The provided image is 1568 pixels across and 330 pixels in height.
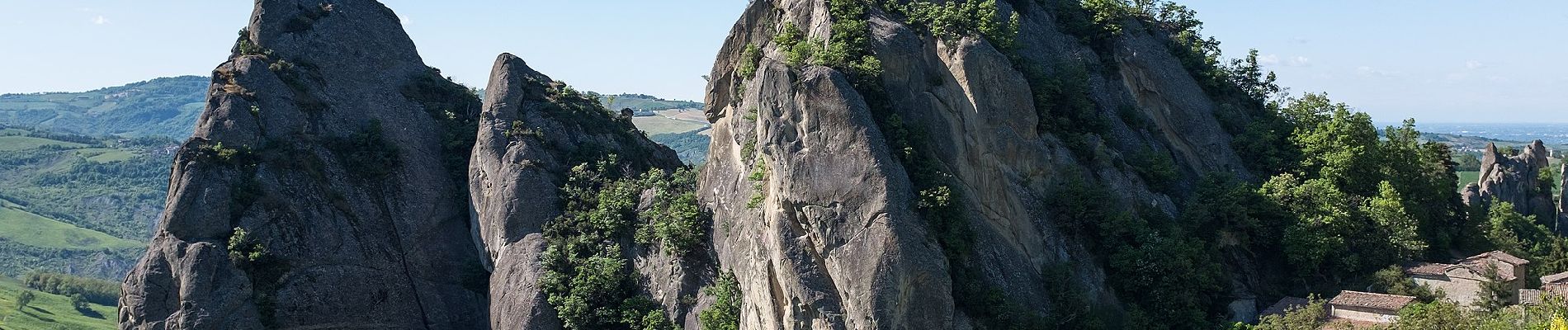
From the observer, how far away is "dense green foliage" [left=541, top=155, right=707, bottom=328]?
2561 inches

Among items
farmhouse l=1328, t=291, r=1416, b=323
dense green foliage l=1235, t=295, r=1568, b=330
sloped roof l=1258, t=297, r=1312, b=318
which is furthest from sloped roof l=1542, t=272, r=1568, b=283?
sloped roof l=1258, t=297, r=1312, b=318

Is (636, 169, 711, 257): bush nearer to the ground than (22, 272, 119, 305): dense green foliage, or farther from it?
farther from it

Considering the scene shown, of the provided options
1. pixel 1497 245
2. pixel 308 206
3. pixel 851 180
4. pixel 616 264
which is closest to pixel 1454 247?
pixel 1497 245

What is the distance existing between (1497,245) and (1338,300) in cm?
2041

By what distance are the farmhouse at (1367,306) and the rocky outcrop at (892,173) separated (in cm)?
458

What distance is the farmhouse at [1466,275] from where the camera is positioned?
5909 centimetres

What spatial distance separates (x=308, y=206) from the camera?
7081 centimetres

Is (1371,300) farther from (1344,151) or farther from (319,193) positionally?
(319,193)

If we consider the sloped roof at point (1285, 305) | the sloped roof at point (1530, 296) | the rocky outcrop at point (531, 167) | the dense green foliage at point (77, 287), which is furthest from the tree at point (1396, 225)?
the dense green foliage at point (77, 287)

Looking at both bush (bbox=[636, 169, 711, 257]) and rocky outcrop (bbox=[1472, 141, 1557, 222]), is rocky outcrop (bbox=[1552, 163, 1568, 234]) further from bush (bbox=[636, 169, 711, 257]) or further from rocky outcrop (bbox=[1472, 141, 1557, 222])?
bush (bbox=[636, 169, 711, 257])

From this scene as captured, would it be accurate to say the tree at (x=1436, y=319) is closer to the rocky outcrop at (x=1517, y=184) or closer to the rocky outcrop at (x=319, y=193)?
the rocky outcrop at (x=1517, y=184)

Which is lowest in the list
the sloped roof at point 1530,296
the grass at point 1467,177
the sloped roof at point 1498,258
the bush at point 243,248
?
the sloped roof at point 1530,296

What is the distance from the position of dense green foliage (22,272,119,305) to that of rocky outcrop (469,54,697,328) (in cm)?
13252

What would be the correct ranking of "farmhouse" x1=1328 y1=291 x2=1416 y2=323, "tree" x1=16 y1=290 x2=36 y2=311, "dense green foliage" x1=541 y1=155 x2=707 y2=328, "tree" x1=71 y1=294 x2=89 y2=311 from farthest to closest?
"tree" x1=71 y1=294 x2=89 y2=311, "tree" x1=16 y1=290 x2=36 y2=311, "dense green foliage" x1=541 y1=155 x2=707 y2=328, "farmhouse" x1=1328 y1=291 x2=1416 y2=323
